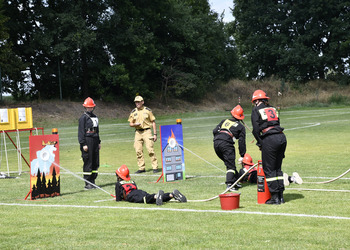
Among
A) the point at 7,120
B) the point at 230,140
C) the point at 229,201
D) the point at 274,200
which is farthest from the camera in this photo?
the point at 7,120

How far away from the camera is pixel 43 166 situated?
35.8ft

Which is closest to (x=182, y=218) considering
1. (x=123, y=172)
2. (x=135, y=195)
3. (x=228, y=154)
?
(x=135, y=195)

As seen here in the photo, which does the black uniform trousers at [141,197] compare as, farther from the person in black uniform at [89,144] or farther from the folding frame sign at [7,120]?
the folding frame sign at [7,120]

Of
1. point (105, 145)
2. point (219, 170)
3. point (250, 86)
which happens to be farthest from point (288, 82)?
point (219, 170)

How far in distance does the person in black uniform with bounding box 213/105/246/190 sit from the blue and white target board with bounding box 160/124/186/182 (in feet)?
7.17

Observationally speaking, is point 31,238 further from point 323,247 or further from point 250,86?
point 250,86

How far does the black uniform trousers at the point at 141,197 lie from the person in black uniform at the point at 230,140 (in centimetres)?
191

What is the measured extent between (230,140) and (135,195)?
2566 millimetres

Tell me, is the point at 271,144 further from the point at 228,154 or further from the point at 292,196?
the point at 228,154

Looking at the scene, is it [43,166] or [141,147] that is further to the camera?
[141,147]

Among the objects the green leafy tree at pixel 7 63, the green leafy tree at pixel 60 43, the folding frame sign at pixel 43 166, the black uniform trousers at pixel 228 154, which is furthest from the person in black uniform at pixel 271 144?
the green leafy tree at pixel 60 43

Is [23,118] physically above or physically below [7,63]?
below

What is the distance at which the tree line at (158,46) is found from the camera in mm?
50906

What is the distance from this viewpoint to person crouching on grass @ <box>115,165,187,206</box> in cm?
941
